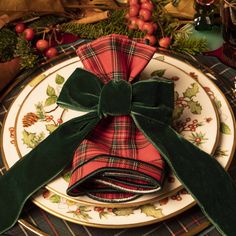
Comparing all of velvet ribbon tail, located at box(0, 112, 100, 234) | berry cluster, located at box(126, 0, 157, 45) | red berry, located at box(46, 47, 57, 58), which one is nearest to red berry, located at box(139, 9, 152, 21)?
berry cluster, located at box(126, 0, 157, 45)

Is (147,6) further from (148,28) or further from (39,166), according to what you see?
(39,166)

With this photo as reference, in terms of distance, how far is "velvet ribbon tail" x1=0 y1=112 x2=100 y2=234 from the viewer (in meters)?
0.51

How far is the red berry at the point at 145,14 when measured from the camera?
71 centimetres

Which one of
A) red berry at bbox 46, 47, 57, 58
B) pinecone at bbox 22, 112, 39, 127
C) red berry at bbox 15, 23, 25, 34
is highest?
red berry at bbox 15, 23, 25, 34

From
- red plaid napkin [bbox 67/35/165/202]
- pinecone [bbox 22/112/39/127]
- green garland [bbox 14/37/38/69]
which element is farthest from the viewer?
green garland [bbox 14/37/38/69]

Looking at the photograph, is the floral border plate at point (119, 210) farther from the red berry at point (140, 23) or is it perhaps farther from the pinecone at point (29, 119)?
the red berry at point (140, 23)

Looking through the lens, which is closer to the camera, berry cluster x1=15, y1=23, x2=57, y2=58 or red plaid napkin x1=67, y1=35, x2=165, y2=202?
red plaid napkin x1=67, y1=35, x2=165, y2=202

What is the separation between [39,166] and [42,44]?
0.94ft

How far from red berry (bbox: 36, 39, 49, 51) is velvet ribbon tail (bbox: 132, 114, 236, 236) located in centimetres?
30

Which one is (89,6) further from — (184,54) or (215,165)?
(215,165)

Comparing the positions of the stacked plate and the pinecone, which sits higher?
the pinecone

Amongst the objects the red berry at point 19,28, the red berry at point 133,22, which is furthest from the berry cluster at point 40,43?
the red berry at point 133,22

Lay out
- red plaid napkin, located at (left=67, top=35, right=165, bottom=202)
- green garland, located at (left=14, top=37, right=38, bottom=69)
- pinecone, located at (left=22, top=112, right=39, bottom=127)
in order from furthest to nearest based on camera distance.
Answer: green garland, located at (left=14, top=37, right=38, bottom=69), pinecone, located at (left=22, top=112, right=39, bottom=127), red plaid napkin, located at (left=67, top=35, right=165, bottom=202)

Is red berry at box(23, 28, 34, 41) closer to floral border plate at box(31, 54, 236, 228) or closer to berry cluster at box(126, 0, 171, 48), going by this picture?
berry cluster at box(126, 0, 171, 48)
